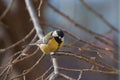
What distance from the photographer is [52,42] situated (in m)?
1.27

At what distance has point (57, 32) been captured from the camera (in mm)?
1201

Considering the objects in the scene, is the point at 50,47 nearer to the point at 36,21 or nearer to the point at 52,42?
the point at 52,42

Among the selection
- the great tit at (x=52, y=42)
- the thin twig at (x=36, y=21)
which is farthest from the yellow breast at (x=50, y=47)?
the thin twig at (x=36, y=21)

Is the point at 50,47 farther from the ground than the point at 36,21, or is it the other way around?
the point at 36,21

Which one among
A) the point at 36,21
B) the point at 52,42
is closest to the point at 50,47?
the point at 52,42

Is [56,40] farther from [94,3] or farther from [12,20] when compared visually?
[94,3]

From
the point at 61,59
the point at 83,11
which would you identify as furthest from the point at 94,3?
the point at 61,59

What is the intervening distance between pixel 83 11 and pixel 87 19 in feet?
0.29

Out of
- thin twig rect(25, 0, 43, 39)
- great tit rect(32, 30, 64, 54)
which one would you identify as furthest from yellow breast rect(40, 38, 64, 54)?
thin twig rect(25, 0, 43, 39)

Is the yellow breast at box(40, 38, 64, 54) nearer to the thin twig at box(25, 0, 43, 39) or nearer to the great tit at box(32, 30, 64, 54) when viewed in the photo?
the great tit at box(32, 30, 64, 54)

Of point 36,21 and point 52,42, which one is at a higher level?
point 36,21

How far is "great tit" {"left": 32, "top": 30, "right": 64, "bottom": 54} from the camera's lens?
1.20 metres

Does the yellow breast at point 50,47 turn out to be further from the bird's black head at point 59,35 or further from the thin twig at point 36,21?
the thin twig at point 36,21

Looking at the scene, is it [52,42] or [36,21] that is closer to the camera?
[36,21]
